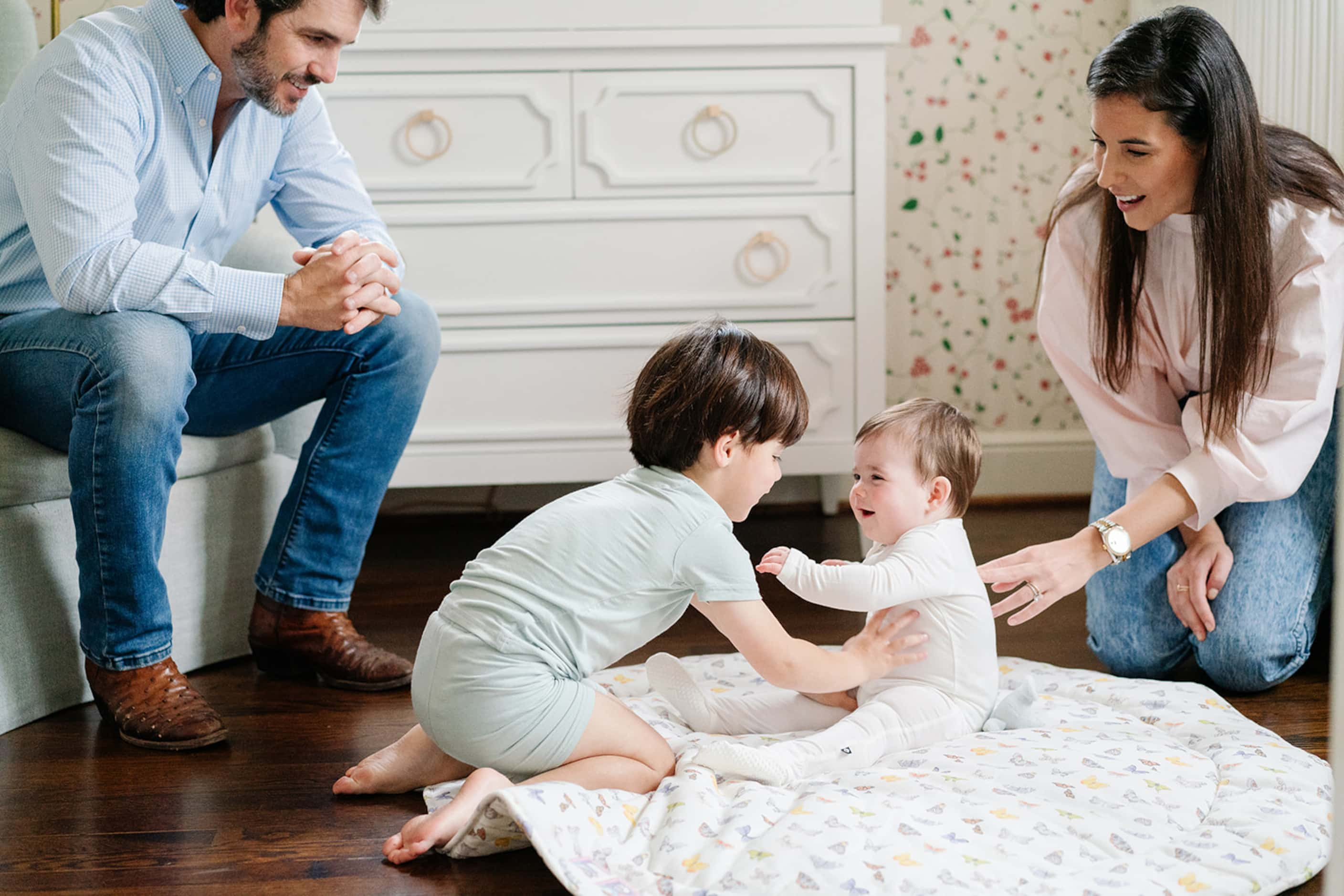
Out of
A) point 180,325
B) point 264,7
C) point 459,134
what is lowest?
point 180,325

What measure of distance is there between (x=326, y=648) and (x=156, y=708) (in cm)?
24

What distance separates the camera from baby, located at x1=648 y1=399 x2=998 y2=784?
4.02 ft

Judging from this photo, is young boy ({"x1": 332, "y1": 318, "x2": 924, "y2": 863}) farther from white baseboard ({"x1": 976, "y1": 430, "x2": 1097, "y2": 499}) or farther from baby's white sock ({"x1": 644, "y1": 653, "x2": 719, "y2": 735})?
white baseboard ({"x1": 976, "y1": 430, "x2": 1097, "y2": 499})

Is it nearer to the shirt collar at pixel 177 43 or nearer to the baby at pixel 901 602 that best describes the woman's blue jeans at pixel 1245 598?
the baby at pixel 901 602

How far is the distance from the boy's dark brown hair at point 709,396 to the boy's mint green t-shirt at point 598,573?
0.04 meters

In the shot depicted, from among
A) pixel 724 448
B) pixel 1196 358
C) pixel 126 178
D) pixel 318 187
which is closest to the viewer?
pixel 724 448

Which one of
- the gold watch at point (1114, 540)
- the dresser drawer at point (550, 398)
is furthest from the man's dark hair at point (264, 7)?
the gold watch at point (1114, 540)

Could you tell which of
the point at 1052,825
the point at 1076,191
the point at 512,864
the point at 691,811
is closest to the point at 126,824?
the point at 512,864

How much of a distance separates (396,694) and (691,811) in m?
0.61

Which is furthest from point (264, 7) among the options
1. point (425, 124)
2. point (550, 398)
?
point (550, 398)

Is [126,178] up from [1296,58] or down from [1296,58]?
down

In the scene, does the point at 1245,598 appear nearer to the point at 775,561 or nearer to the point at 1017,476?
the point at 775,561

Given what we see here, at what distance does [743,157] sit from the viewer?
209 centimetres

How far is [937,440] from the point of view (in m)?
1.30
